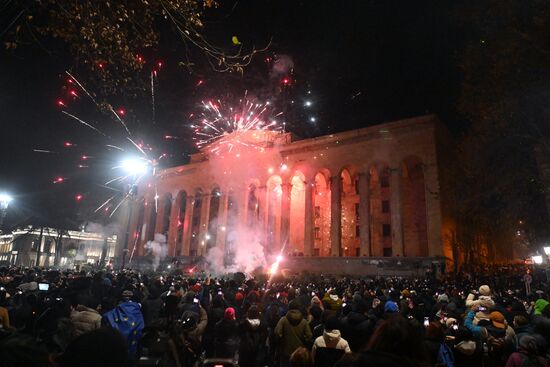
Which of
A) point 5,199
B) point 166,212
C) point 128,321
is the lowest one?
point 128,321

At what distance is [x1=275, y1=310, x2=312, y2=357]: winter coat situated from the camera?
18.2ft

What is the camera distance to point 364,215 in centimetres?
3253

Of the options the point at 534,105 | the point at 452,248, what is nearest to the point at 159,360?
the point at 534,105

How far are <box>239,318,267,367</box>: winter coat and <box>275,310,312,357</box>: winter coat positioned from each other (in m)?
0.52

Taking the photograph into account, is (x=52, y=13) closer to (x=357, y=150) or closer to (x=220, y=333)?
(x=220, y=333)

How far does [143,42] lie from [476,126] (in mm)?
17896

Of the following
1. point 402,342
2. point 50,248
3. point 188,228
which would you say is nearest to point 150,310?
point 402,342

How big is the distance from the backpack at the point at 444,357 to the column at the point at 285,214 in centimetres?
3234

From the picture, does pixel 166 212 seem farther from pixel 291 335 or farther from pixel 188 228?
pixel 291 335

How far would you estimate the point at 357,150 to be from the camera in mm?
34156

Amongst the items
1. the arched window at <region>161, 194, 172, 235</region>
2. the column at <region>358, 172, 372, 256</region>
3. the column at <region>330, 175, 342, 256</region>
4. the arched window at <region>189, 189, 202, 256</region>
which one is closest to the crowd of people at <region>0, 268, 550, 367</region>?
the column at <region>358, 172, 372, 256</region>

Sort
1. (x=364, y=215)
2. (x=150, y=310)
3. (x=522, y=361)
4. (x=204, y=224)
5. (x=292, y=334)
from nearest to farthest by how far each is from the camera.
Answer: (x=522, y=361), (x=292, y=334), (x=150, y=310), (x=364, y=215), (x=204, y=224)

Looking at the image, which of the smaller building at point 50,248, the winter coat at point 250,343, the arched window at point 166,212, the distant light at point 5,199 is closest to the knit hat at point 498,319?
the winter coat at point 250,343

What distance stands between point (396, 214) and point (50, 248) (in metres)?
61.2
